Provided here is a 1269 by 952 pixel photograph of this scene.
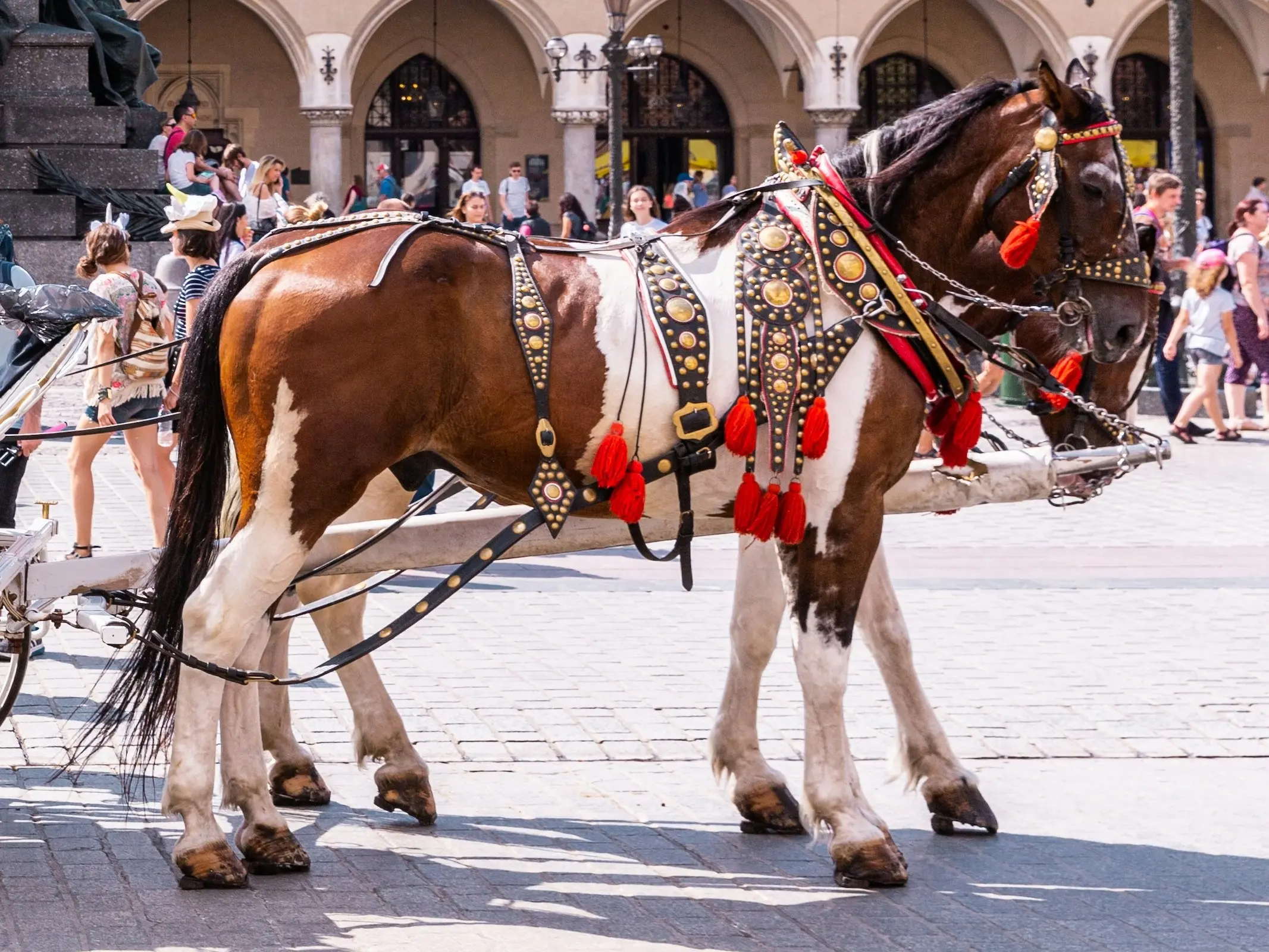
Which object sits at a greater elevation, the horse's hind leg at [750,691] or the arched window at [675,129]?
the arched window at [675,129]

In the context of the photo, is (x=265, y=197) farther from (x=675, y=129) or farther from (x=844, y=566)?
(x=675, y=129)

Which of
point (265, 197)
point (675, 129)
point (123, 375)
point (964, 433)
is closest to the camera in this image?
point (964, 433)

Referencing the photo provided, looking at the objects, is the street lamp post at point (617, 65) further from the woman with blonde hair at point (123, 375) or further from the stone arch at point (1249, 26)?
the woman with blonde hair at point (123, 375)

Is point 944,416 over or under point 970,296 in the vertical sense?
under

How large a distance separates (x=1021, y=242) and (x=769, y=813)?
1711mm

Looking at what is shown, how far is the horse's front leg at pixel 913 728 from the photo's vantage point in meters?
5.46

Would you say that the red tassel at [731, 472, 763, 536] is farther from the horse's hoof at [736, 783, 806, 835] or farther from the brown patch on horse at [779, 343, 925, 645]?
the horse's hoof at [736, 783, 806, 835]

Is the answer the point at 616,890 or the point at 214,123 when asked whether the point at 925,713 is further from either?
the point at 214,123

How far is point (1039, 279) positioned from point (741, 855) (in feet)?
5.57

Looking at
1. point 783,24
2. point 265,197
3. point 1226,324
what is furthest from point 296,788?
point 783,24

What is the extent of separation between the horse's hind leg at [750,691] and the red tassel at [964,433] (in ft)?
2.05

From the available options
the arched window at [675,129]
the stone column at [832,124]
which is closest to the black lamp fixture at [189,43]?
the arched window at [675,129]

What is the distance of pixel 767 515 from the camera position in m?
4.82

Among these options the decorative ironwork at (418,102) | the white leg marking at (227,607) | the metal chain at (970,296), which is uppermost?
the decorative ironwork at (418,102)
